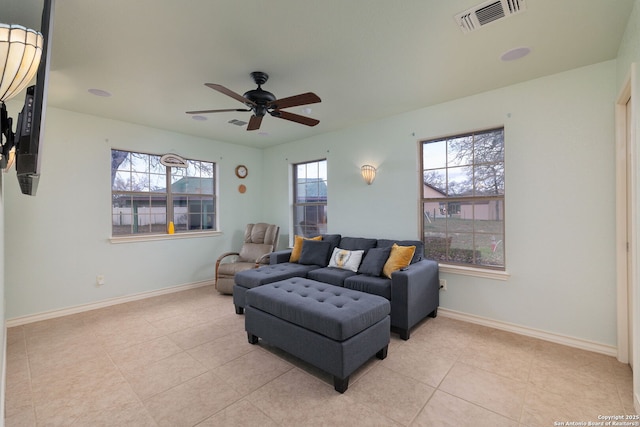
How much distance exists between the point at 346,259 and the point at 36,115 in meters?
3.19

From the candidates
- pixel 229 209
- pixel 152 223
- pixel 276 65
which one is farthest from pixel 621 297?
pixel 152 223

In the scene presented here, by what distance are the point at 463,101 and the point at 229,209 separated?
13.8ft

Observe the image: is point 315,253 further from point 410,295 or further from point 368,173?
point 410,295

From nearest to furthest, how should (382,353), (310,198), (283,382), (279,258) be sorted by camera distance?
(283,382) < (382,353) < (279,258) < (310,198)

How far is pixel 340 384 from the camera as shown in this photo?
6.85 feet

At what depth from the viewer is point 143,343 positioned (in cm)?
289

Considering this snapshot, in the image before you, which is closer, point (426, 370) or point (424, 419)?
point (424, 419)

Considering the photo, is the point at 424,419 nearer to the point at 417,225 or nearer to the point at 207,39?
the point at 417,225

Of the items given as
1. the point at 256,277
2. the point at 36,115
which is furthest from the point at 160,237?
the point at 36,115

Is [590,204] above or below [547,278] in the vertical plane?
above

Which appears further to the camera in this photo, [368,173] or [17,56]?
[368,173]

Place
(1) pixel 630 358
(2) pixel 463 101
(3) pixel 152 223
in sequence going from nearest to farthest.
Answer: (1) pixel 630 358, (2) pixel 463 101, (3) pixel 152 223

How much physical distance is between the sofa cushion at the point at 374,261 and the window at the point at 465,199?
0.70 metres

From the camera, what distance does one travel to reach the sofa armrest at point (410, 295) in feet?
9.55
